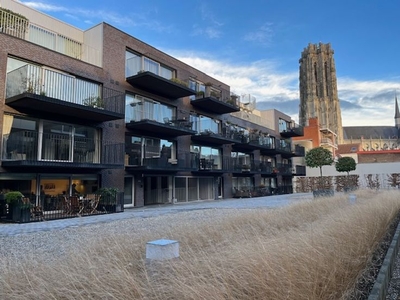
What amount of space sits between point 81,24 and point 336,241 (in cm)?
1583

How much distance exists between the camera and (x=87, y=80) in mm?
14438

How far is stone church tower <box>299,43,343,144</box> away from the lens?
257ft

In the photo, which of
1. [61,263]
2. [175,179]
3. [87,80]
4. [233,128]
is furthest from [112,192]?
[233,128]

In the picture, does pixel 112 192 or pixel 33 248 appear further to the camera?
pixel 112 192

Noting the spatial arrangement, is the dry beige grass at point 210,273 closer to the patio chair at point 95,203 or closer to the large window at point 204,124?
the patio chair at point 95,203

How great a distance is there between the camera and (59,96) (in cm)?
1272

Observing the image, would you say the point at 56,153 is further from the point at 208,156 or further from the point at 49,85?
the point at 208,156

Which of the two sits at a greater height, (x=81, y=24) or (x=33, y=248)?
(x=81, y=24)

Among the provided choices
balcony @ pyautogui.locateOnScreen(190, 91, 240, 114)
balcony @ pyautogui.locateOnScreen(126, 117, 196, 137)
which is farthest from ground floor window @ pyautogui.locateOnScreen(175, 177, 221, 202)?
balcony @ pyautogui.locateOnScreen(190, 91, 240, 114)

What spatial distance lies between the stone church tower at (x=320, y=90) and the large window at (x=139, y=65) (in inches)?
2551

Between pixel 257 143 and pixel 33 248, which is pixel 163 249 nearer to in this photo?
pixel 33 248

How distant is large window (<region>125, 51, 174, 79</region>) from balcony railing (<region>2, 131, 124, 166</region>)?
14.0 feet

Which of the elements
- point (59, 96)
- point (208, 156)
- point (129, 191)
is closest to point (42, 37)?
point (59, 96)

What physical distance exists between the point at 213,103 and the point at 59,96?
10831 millimetres
